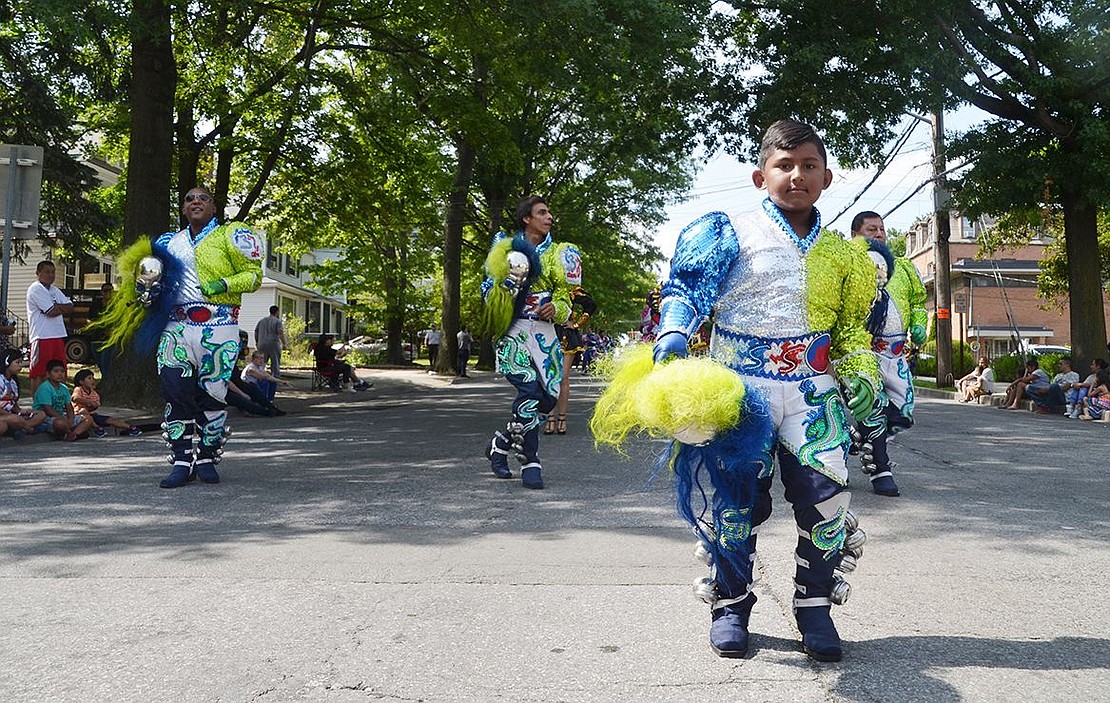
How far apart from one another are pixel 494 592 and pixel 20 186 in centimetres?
952

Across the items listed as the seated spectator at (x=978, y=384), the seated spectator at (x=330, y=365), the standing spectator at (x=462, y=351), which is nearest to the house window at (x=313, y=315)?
the standing spectator at (x=462, y=351)

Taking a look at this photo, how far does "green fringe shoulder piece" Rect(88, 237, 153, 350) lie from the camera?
757 centimetres

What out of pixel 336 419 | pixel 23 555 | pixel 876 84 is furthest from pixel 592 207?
pixel 23 555

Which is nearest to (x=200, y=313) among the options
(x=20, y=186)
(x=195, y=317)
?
(x=195, y=317)

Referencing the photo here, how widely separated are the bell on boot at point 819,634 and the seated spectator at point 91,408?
10.2 metres

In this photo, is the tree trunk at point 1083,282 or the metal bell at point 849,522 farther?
the tree trunk at point 1083,282

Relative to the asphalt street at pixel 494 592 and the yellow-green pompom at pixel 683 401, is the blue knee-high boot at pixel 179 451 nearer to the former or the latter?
the asphalt street at pixel 494 592

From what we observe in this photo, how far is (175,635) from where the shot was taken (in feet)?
12.2

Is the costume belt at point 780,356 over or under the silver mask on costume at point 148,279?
under

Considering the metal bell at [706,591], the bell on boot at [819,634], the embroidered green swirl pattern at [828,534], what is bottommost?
the bell on boot at [819,634]

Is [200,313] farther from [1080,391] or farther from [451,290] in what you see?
[451,290]

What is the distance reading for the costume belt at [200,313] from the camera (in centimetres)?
730

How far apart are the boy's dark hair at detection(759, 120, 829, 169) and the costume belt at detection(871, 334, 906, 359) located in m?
3.50

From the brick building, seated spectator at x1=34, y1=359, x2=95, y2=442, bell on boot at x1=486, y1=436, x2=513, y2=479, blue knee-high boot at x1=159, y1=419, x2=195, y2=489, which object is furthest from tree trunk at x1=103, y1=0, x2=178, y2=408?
the brick building
